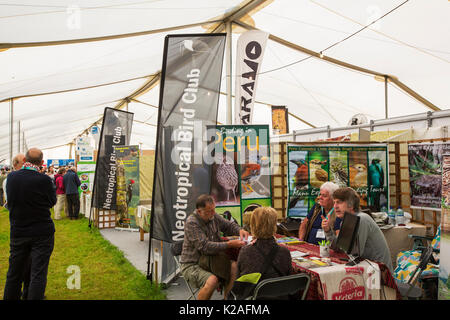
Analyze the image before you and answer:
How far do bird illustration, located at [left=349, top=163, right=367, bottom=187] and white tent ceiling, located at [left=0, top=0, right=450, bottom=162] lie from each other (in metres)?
2.27

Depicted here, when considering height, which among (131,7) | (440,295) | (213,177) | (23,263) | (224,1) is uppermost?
(224,1)

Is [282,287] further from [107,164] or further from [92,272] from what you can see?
[107,164]

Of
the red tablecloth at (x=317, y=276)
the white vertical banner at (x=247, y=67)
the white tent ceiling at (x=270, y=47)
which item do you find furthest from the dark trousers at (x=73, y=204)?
the red tablecloth at (x=317, y=276)

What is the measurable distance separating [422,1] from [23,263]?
5.85 metres

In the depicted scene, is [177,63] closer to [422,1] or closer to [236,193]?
[236,193]

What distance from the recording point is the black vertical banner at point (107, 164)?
7.53 metres

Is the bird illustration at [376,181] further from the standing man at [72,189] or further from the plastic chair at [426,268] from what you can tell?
the standing man at [72,189]

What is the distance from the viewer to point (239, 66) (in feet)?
17.6

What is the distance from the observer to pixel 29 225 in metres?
2.87

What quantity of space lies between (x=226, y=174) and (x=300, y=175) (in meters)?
1.39

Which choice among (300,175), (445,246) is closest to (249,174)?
(300,175)

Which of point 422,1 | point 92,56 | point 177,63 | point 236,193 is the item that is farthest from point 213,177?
point 422,1

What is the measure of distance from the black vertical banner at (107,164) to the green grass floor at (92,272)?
86 centimetres

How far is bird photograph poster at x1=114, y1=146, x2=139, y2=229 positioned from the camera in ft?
23.7
